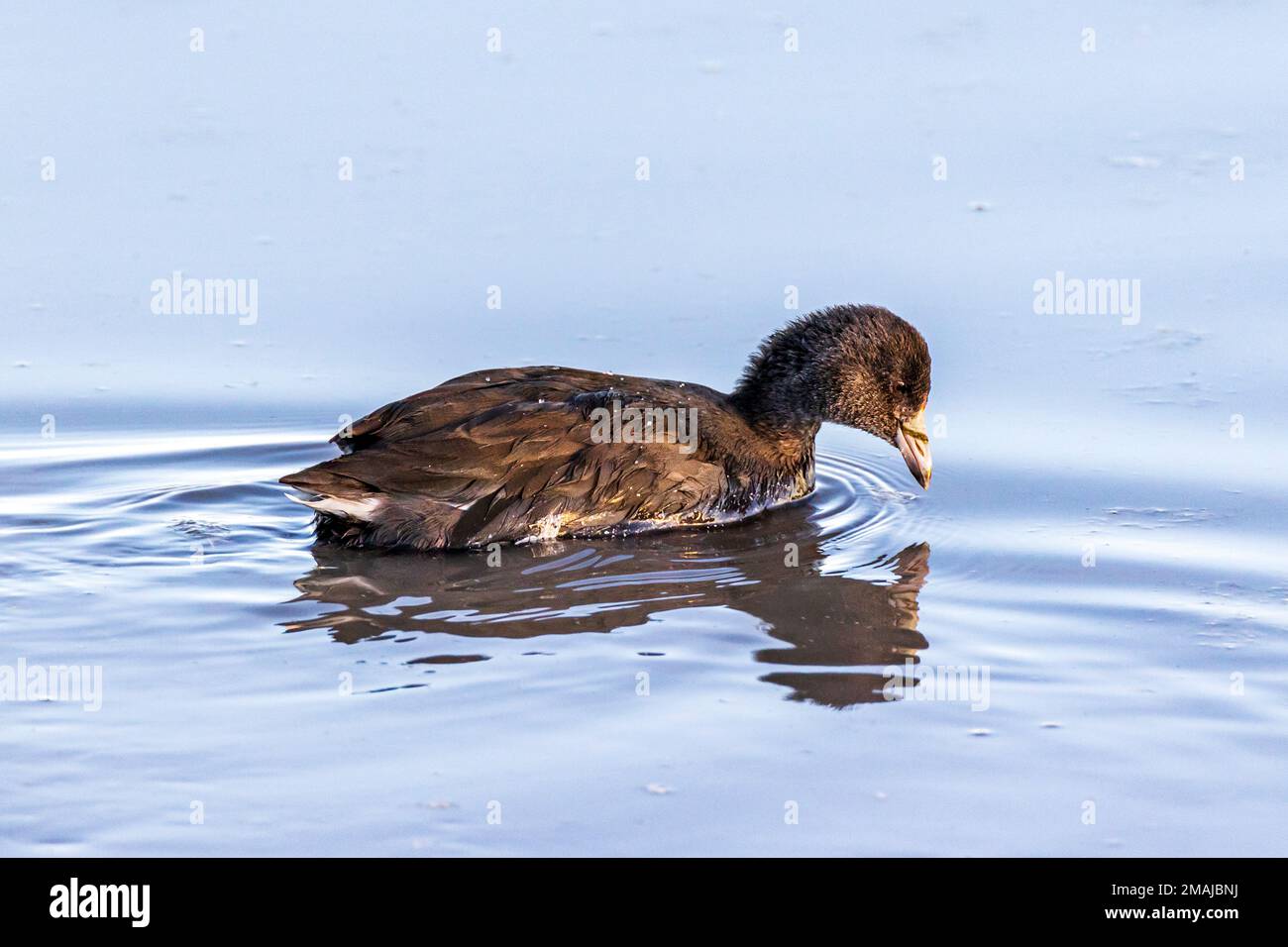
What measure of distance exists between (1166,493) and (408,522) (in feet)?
11.5

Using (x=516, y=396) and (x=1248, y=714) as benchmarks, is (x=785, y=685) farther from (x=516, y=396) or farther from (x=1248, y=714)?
(x=516, y=396)

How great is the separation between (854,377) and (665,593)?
6.24ft

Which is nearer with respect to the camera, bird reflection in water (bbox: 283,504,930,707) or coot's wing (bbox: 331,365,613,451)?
bird reflection in water (bbox: 283,504,930,707)

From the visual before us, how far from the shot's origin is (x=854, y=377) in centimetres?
916

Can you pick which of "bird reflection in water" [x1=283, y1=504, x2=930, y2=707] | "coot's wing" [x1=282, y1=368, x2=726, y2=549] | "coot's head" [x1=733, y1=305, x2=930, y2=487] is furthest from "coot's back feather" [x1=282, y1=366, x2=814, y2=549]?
"coot's head" [x1=733, y1=305, x2=930, y2=487]

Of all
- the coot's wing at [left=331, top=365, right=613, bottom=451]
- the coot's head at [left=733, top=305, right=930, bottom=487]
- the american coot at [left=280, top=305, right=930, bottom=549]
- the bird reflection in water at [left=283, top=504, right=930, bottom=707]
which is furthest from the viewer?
the coot's head at [left=733, top=305, right=930, bottom=487]

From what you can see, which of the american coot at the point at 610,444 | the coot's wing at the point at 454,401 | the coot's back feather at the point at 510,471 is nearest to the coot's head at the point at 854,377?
the american coot at the point at 610,444

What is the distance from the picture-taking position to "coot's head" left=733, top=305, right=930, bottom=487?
9109 mm

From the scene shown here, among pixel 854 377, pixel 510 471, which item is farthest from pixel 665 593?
pixel 854 377

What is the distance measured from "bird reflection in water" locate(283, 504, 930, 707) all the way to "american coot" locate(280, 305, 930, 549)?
14 cm

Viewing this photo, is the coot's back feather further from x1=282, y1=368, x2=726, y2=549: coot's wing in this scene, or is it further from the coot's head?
the coot's head

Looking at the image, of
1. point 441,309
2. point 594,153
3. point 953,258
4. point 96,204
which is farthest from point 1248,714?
point 96,204

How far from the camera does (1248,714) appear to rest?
6586 millimetres

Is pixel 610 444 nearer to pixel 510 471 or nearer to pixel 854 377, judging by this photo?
pixel 510 471
